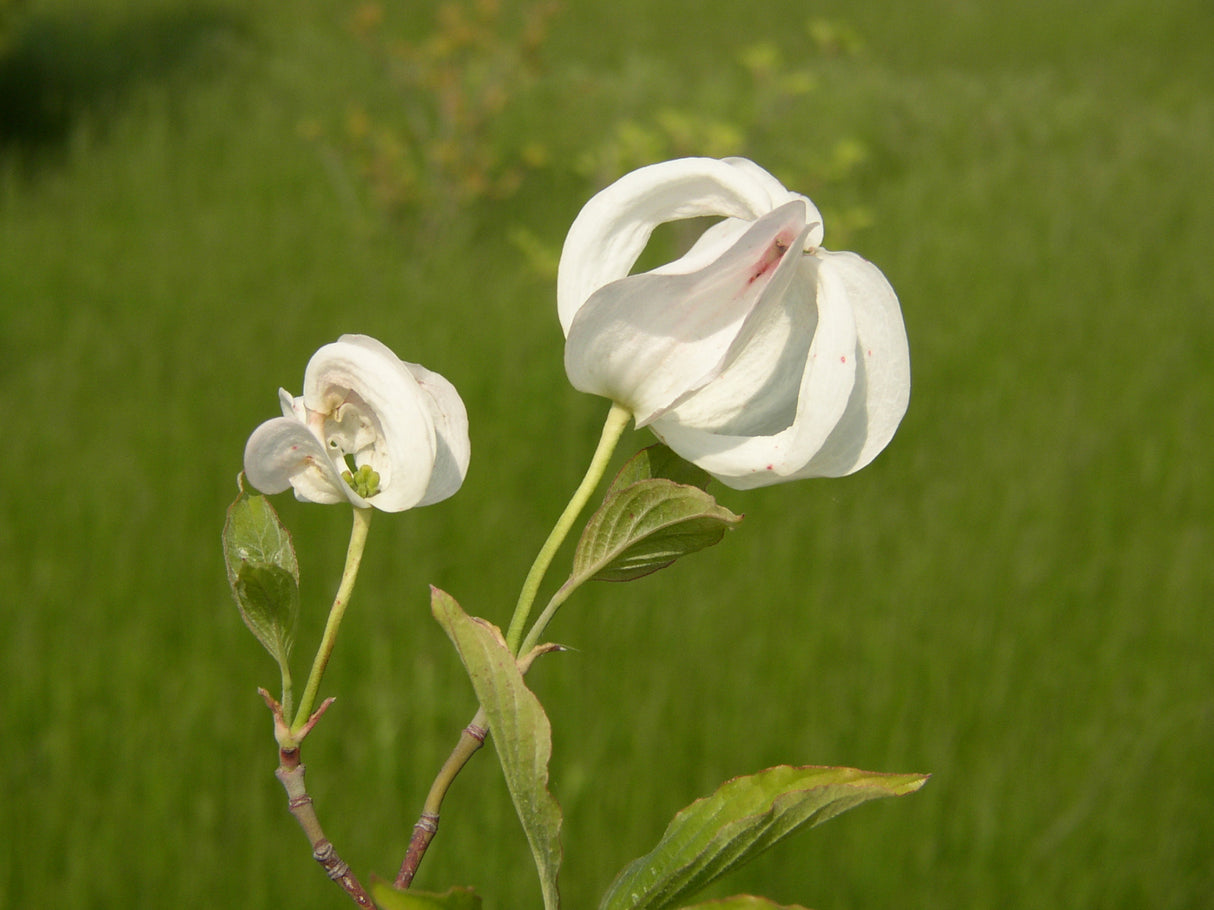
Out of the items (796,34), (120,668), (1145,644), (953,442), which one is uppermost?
(796,34)

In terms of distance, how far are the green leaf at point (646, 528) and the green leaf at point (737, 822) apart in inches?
3.0

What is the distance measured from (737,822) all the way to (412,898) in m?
0.11

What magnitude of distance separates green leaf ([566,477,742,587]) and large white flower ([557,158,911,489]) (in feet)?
0.07

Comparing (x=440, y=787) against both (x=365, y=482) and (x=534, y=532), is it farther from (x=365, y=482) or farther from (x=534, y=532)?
(x=534, y=532)

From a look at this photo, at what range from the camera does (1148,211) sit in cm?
498

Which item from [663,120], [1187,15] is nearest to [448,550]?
[663,120]

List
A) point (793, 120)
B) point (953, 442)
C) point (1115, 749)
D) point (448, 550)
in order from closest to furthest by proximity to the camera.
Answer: point (1115, 749) < point (448, 550) < point (953, 442) < point (793, 120)

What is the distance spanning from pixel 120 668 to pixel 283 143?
10.5 ft

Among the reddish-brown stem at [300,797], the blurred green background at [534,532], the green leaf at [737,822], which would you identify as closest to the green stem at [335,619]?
the reddish-brown stem at [300,797]

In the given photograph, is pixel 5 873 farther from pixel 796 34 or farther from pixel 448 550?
pixel 796 34

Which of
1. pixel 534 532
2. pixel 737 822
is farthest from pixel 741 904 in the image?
pixel 534 532

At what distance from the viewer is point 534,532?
103 inches

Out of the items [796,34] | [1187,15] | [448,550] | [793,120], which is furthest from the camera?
[1187,15]

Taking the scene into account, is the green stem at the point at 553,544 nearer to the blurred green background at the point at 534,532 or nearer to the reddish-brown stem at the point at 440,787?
the reddish-brown stem at the point at 440,787
